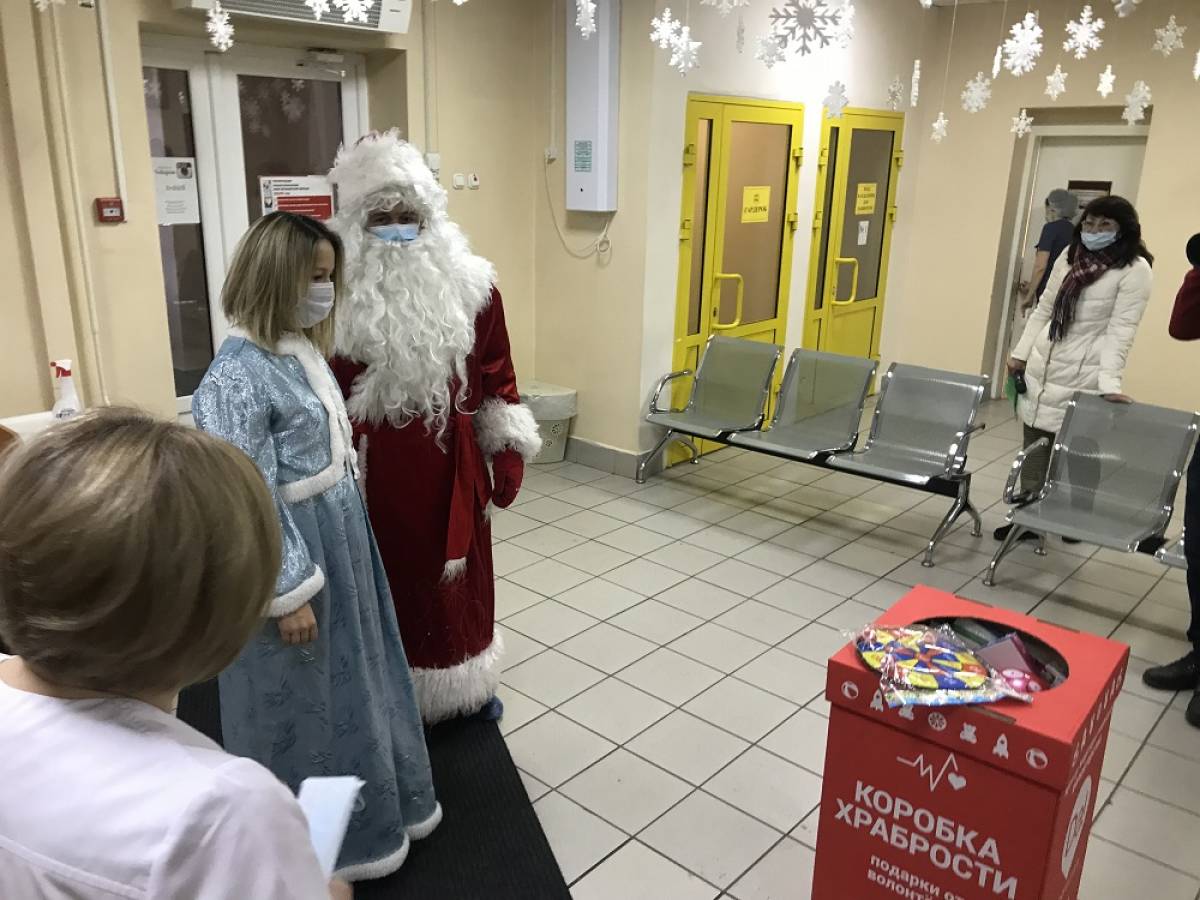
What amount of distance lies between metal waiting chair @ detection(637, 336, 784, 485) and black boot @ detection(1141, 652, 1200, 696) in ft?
→ 7.69

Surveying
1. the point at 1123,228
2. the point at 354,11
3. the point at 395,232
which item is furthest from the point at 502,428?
the point at 1123,228

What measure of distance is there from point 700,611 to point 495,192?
2817 millimetres

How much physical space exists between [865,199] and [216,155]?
179 inches

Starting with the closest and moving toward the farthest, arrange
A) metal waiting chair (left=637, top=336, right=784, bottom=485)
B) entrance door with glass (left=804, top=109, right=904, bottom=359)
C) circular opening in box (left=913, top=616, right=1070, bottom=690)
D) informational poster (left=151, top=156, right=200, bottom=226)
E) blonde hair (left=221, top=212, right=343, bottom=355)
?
1. circular opening in box (left=913, top=616, right=1070, bottom=690)
2. blonde hair (left=221, top=212, right=343, bottom=355)
3. informational poster (left=151, top=156, right=200, bottom=226)
4. metal waiting chair (left=637, top=336, right=784, bottom=485)
5. entrance door with glass (left=804, top=109, right=904, bottom=359)

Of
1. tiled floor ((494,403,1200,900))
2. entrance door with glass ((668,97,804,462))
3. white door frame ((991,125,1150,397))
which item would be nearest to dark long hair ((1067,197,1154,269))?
tiled floor ((494,403,1200,900))

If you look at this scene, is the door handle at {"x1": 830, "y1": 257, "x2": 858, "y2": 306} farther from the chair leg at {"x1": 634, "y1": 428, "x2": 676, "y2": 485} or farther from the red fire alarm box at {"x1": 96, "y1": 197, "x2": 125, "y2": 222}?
the red fire alarm box at {"x1": 96, "y1": 197, "x2": 125, "y2": 222}

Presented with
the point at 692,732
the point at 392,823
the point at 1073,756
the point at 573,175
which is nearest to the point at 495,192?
the point at 573,175

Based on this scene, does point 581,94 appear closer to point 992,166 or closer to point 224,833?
point 992,166

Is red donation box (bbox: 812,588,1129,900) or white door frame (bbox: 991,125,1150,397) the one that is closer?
red donation box (bbox: 812,588,1129,900)

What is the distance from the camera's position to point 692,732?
9.81 feet

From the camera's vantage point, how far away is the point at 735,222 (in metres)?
5.73

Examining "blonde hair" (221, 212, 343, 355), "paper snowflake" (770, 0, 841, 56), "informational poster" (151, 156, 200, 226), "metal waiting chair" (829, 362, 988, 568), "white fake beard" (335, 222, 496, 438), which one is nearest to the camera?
"blonde hair" (221, 212, 343, 355)

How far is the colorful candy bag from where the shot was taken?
1707 mm

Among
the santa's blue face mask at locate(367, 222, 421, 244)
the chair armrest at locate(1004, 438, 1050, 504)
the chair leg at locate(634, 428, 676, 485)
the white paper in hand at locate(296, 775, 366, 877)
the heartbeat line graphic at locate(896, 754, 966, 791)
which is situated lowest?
the chair leg at locate(634, 428, 676, 485)
